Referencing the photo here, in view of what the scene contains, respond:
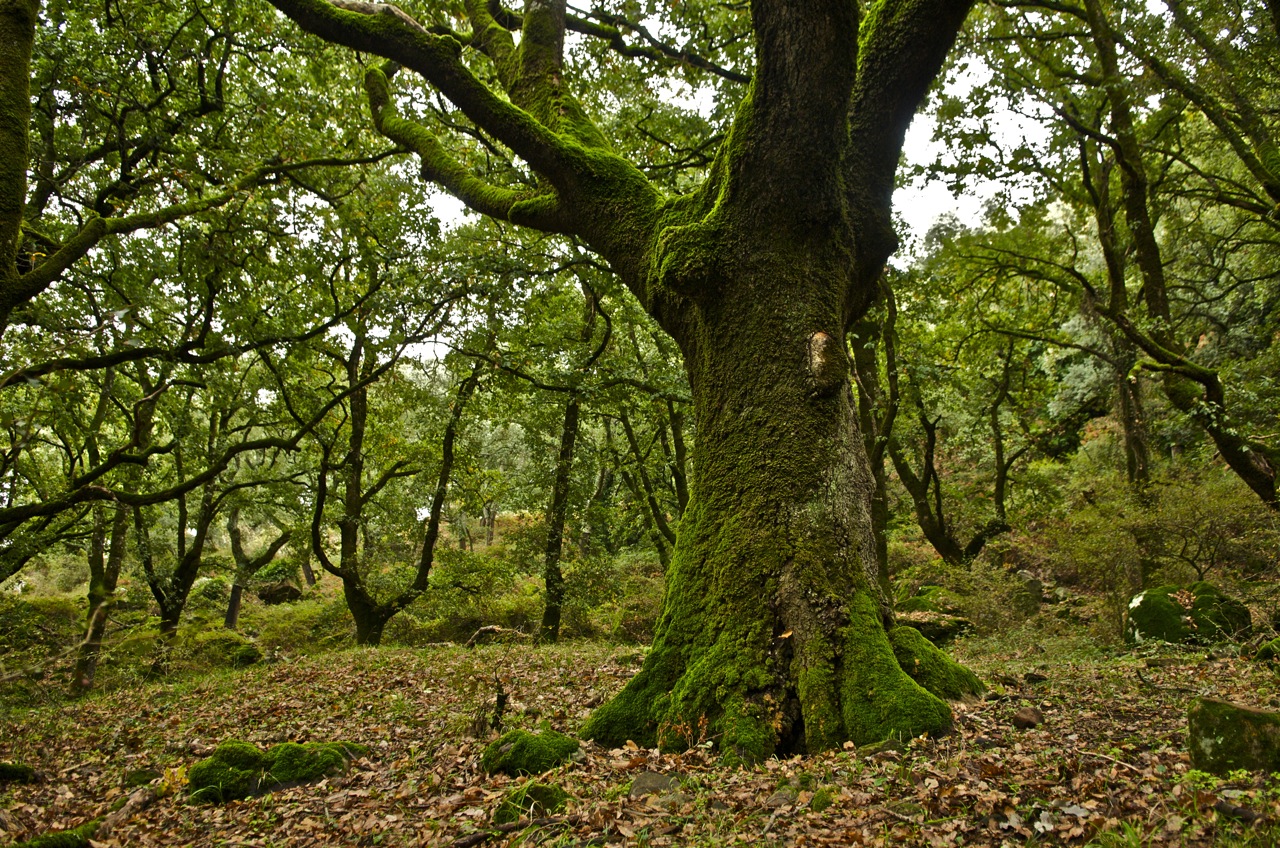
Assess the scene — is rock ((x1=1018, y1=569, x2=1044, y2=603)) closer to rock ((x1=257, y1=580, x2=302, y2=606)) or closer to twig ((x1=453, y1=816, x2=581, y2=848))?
twig ((x1=453, y1=816, x2=581, y2=848))

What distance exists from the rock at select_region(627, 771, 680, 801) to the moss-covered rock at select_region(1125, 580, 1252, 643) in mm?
6380

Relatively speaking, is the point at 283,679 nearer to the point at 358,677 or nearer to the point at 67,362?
the point at 358,677

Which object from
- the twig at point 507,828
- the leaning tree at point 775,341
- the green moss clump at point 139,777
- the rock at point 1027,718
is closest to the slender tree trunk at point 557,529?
the leaning tree at point 775,341

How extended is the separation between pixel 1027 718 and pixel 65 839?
5.19m

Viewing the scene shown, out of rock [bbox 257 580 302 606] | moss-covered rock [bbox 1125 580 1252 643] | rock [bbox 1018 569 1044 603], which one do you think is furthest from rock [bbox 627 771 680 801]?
rock [bbox 257 580 302 606]

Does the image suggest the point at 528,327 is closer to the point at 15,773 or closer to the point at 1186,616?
the point at 15,773

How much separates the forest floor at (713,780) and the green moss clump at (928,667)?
0.16m

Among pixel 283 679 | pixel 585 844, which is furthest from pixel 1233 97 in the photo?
pixel 283 679

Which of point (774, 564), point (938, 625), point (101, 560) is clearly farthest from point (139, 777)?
point (101, 560)

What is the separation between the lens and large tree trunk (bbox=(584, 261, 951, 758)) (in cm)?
393

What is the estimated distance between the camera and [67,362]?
5.42 meters

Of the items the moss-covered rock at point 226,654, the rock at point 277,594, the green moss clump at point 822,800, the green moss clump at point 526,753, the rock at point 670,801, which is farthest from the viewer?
the rock at point 277,594

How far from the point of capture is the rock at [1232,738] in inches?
100

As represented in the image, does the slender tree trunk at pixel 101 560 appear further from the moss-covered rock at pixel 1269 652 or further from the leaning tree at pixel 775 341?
the moss-covered rock at pixel 1269 652
